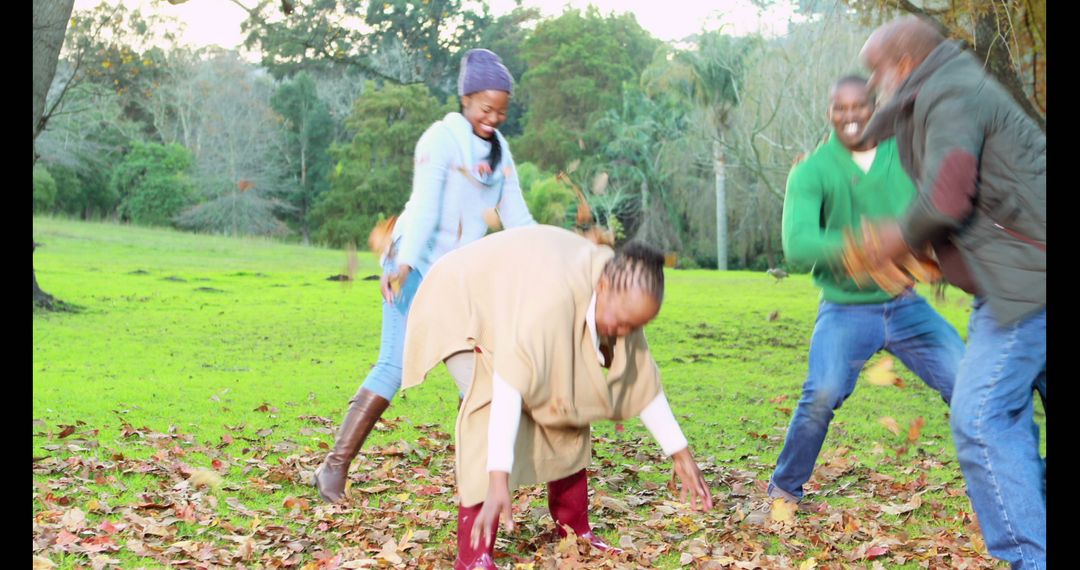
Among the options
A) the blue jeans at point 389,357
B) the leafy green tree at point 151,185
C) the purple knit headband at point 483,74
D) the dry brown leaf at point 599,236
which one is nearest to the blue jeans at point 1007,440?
the dry brown leaf at point 599,236

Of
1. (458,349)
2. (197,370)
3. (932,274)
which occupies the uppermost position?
(932,274)

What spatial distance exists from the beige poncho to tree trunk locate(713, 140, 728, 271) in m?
26.1

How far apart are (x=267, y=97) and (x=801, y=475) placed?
28.6 meters

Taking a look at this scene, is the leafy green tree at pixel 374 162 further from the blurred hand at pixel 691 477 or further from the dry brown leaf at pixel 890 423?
the blurred hand at pixel 691 477

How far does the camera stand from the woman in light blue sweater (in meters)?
4.93

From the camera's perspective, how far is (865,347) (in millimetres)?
4738

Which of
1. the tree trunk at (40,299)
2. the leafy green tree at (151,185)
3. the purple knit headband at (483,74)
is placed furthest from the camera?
the leafy green tree at (151,185)

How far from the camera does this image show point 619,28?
38.5 meters

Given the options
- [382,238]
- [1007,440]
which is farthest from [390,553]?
[1007,440]

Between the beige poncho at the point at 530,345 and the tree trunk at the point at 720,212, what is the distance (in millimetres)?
26146

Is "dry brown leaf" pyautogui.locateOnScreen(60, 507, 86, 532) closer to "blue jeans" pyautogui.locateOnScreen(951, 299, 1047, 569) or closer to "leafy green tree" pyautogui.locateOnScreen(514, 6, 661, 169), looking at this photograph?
"blue jeans" pyautogui.locateOnScreen(951, 299, 1047, 569)

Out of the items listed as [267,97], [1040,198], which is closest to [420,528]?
[1040,198]

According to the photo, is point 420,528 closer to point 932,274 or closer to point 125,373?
point 932,274

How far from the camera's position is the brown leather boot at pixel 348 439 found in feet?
17.3
